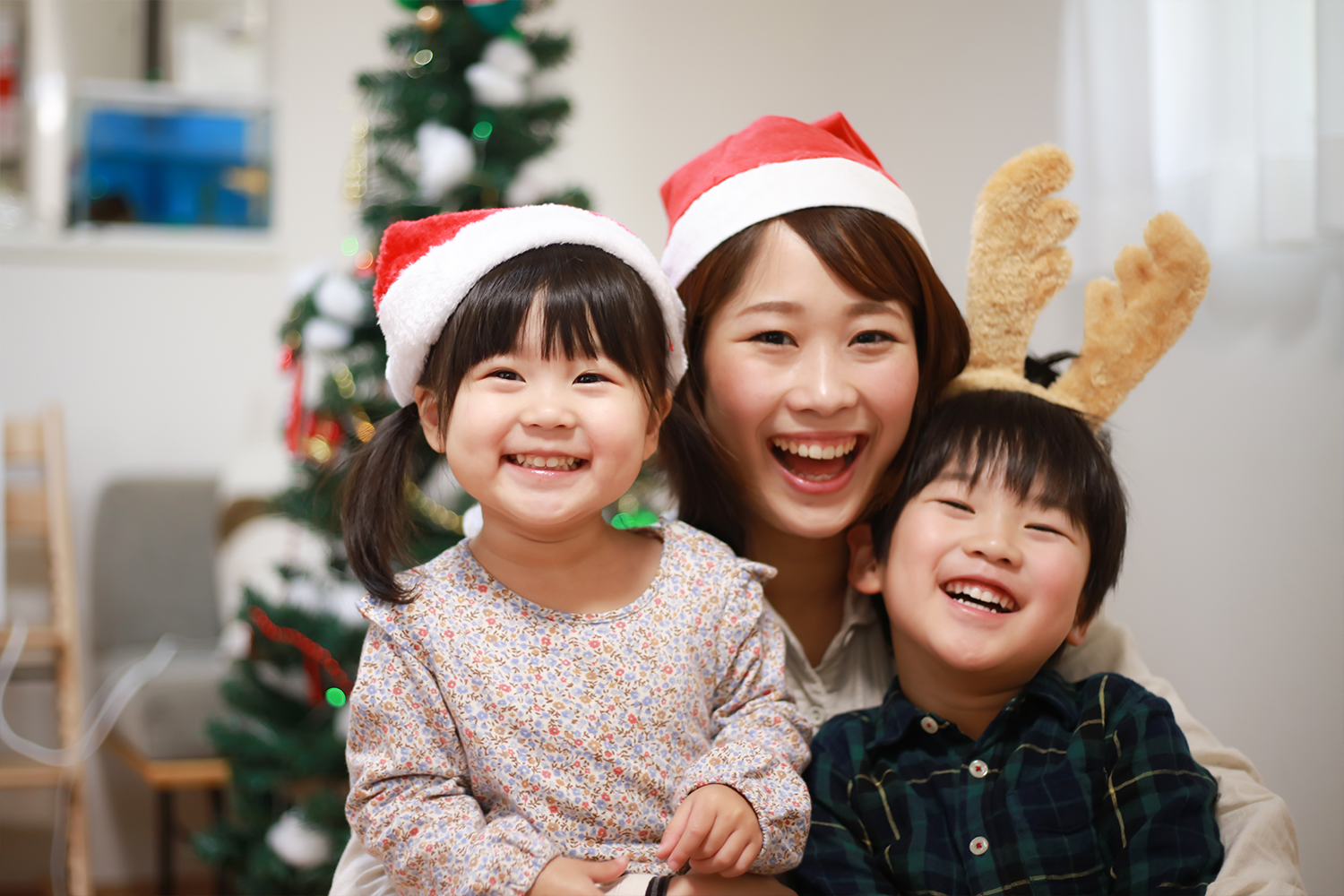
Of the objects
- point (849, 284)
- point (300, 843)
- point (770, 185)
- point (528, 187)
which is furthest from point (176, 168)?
point (849, 284)

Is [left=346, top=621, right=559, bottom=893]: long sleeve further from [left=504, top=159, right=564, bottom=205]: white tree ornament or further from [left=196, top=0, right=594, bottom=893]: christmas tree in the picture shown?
[left=504, top=159, right=564, bottom=205]: white tree ornament

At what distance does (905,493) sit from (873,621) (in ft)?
0.63

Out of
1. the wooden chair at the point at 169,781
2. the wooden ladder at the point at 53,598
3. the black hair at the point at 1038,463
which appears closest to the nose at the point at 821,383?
the black hair at the point at 1038,463

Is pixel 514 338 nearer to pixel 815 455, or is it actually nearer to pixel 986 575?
pixel 815 455

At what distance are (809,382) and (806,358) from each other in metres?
0.03

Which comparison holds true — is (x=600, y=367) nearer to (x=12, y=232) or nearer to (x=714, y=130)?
(x=714, y=130)

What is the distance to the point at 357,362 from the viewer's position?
80.3 inches

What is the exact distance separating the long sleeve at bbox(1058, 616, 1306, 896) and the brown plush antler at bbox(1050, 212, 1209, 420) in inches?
10.5

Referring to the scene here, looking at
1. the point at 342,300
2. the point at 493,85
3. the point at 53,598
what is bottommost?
the point at 53,598

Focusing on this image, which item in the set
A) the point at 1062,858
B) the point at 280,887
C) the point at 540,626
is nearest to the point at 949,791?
the point at 1062,858

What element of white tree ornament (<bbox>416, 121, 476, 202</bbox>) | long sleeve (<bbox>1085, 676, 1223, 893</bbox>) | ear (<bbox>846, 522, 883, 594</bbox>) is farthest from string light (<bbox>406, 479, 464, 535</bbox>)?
long sleeve (<bbox>1085, 676, 1223, 893</bbox>)

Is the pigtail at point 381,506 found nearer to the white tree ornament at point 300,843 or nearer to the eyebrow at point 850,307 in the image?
the eyebrow at point 850,307

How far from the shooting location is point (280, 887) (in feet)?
7.02

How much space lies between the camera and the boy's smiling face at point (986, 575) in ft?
3.17
